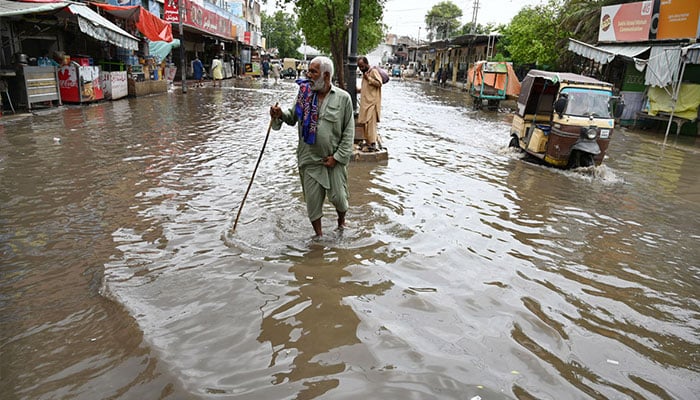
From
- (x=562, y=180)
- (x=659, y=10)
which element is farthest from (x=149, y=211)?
(x=659, y=10)

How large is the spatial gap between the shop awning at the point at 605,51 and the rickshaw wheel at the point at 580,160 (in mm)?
10204

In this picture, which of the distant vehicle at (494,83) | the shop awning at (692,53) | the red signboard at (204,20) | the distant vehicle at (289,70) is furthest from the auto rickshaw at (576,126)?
the distant vehicle at (289,70)

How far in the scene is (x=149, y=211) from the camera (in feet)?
19.5

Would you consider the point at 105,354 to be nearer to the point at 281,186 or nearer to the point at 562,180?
the point at 281,186

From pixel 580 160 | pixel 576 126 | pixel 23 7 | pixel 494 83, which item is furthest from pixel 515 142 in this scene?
pixel 23 7

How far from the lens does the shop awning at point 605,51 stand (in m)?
18.4

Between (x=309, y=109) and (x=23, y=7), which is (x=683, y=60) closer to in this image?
(x=309, y=109)

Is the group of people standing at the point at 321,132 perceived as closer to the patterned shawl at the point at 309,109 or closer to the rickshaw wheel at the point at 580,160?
the patterned shawl at the point at 309,109

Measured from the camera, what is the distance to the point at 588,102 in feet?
32.7

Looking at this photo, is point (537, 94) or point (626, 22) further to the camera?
point (626, 22)

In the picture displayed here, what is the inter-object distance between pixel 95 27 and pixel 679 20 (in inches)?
771

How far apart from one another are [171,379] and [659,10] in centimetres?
2114

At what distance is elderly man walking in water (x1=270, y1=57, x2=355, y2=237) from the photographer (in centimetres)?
472

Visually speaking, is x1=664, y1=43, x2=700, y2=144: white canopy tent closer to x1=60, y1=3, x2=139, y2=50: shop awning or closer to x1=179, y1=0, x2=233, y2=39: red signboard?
x1=60, y1=3, x2=139, y2=50: shop awning
